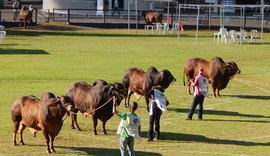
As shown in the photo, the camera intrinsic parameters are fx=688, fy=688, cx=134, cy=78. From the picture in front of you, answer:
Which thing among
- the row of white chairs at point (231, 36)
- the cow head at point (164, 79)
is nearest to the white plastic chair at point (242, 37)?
the row of white chairs at point (231, 36)

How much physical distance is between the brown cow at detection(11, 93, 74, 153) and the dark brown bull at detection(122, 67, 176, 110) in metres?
4.74

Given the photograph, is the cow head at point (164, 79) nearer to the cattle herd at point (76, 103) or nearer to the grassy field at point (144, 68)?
the cattle herd at point (76, 103)

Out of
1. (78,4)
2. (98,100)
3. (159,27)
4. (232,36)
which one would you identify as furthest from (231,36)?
(98,100)

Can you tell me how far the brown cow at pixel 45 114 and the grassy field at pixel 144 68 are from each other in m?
0.61

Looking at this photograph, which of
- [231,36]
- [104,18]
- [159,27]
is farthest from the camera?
[104,18]

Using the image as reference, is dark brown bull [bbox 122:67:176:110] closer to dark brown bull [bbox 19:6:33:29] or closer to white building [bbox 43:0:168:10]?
dark brown bull [bbox 19:6:33:29]

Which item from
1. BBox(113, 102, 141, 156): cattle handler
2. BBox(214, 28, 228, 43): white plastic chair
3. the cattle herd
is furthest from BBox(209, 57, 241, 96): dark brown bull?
BBox(214, 28, 228, 43): white plastic chair

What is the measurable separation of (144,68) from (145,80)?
10.8m

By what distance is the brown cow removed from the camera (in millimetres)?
15734

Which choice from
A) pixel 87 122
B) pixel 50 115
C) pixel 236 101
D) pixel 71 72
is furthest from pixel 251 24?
pixel 50 115

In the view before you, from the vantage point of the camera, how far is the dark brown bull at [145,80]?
20.8 meters

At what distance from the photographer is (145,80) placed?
837 inches

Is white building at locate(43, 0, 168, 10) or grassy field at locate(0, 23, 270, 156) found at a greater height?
white building at locate(43, 0, 168, 10)

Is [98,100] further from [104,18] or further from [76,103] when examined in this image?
[104,18]
